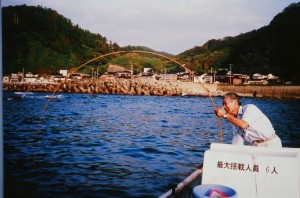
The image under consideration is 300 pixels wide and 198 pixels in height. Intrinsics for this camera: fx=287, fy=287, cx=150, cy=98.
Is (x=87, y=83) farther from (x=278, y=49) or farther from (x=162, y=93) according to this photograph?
(x=278, y=49)

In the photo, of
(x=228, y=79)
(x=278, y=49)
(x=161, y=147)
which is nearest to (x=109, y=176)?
(x=161, y=147)

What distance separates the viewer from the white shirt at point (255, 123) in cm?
337

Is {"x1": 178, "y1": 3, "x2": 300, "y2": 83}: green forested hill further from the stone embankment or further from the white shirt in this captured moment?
the white shirt

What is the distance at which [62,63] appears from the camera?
59.2 meters

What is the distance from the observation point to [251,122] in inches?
134

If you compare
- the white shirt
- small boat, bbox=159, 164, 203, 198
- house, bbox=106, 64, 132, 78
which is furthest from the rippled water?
house, bbox=106, 64, 132, 78

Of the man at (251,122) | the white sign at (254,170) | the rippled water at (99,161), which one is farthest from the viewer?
the rippled water at (99,161)

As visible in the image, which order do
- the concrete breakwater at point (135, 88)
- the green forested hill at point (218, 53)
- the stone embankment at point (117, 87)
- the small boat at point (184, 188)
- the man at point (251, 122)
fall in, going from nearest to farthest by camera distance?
the man at point (251, 122), the small boat at point (184, 188), the green forested hill at point (218, 53), the concrete breakwater at point (135, 88), the stone embankment at point (117, 87)

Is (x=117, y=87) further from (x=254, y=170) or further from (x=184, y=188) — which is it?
(x=254, y=170)

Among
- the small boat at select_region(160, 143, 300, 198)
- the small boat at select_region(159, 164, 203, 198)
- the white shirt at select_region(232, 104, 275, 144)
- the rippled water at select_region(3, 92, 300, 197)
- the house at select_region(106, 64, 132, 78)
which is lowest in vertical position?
the rippled water at select_region(3, 92, 300, 197)

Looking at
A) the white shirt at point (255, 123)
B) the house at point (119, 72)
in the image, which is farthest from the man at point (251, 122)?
the house at point (119, 72)

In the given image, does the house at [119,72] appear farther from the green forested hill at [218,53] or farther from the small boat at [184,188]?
→ the small boat at [184,188]

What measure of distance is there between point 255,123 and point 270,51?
57601 millimetres

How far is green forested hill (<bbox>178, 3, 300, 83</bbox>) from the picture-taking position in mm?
43938
